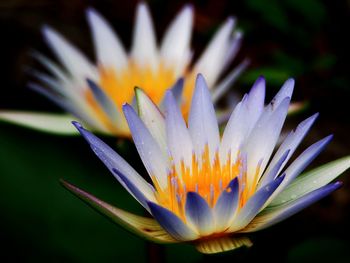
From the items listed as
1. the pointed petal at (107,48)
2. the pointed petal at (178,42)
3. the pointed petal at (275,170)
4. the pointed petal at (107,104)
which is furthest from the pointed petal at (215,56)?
the pointed petal at (275,170)

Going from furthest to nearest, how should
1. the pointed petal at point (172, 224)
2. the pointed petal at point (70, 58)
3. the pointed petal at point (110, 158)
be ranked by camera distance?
the pointed petal at point (70, 58) < the pointed petal at point (110, 158) < the pointed petal at point (172, 224)

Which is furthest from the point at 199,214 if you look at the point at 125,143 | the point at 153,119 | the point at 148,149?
the point at 125,143

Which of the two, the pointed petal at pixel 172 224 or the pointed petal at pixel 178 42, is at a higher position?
the pointed petal at pixel 178 42

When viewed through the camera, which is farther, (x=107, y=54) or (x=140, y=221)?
(x=107, y=54)

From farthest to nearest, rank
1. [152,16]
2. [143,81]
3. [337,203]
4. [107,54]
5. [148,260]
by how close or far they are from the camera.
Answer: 1. [152,16]
2. [337,203]
3. [107,54]
4. [143,81]
5. [148,260]

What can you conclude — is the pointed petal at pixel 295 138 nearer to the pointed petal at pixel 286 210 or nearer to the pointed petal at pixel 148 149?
the pointed petal at pixel 286 210

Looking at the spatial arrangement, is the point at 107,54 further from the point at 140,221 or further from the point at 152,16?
the point at 152,16

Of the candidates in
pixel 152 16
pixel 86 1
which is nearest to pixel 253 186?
pixel 152 16

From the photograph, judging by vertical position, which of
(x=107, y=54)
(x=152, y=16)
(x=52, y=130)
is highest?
(x=152, y=16)

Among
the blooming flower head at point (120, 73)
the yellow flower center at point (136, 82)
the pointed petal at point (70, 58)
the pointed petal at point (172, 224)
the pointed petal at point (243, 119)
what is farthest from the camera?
the pointed petal at point (70, 58)
